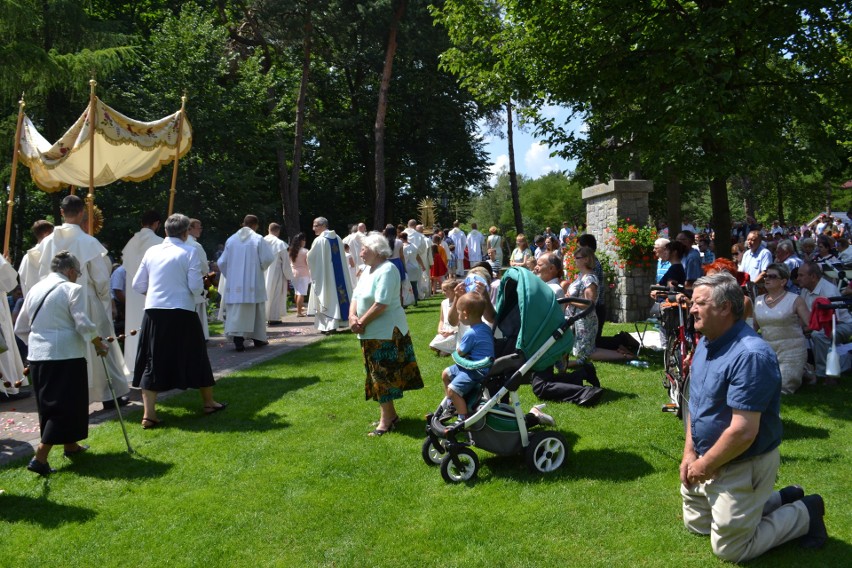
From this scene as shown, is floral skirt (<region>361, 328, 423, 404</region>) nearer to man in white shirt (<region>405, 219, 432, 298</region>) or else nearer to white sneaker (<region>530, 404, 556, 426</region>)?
white sneaker (<region>530, 404, 556, 426</region>)

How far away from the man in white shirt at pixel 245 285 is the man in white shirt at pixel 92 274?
3551mm

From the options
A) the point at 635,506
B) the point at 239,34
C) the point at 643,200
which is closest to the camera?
the point at 635,506

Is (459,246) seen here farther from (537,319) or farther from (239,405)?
(537,319)

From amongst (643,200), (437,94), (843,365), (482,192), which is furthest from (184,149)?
(482,192)

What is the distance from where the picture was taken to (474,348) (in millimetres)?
5625

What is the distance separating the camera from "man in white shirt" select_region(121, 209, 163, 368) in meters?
8.99

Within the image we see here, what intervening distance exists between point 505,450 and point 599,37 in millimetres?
6725

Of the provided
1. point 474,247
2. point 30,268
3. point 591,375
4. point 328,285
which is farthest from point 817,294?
point 474,247

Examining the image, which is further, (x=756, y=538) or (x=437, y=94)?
(x=437, y=94)

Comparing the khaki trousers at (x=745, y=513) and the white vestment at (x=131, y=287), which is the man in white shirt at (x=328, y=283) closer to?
the white vestment at (x=131, y=287)

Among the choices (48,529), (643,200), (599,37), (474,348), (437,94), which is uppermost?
(437,94)

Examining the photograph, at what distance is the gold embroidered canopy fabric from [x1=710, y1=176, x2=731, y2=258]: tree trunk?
752 centimetres

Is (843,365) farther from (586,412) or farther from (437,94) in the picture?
(437,94)

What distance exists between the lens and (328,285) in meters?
13.6
